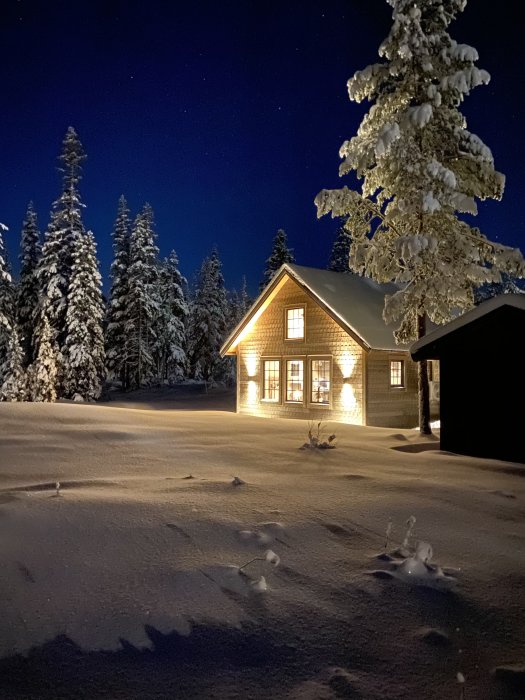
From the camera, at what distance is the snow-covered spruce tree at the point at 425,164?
14.7 meters

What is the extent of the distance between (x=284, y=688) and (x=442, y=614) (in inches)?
62.7

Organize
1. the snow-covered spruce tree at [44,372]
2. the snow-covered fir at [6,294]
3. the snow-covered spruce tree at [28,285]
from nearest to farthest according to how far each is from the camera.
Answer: the snow-covered fir at [6,294]
the snow-covered spruce tree at [44,372]
the snow-covered spruce tree at [28,285]

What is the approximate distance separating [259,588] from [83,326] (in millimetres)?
36113

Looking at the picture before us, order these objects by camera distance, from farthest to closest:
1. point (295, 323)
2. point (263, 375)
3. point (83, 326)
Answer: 1. point (83, 326)
2. point (263, 375)
3. point (295, 323)

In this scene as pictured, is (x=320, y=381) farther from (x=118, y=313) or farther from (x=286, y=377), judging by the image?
(x=118, y=313)

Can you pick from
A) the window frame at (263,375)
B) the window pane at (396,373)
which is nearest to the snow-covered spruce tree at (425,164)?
the window pane at (396,373)

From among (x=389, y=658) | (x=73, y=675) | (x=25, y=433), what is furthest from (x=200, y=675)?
(x=25, y=433)

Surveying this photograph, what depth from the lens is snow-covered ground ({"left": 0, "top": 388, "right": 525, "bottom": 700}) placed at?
320cm

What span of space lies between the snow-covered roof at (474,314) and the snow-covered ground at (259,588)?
204 inches

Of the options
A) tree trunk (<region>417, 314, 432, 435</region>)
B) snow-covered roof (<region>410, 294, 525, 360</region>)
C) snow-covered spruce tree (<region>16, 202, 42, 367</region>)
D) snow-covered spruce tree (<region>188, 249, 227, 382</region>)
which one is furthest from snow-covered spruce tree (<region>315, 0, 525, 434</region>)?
snow-covered spruce tree (<region>188, 249, 227, 382</region>)

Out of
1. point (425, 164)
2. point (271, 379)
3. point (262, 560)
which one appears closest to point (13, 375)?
point (271, 379)

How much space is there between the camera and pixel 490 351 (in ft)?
40.4

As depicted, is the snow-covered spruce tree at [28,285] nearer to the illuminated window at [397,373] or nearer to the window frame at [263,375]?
the window frame at [263,375]

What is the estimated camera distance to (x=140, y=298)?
4584cm
